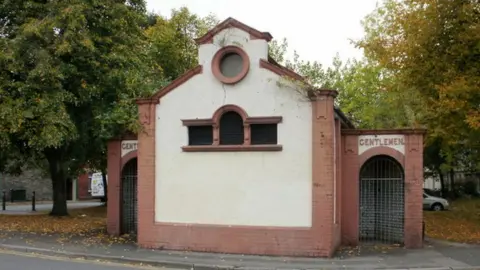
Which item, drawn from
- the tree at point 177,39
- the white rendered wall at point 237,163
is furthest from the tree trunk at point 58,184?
the white rendered wall at point 237,163

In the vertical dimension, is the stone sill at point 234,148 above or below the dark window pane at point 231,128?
below

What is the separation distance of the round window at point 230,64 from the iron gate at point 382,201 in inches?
189

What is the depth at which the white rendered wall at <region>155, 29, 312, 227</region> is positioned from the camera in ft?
42.4

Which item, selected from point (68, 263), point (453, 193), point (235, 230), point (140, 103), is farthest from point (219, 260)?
point (453, 193)

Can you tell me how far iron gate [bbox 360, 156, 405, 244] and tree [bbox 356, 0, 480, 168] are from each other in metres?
3.90

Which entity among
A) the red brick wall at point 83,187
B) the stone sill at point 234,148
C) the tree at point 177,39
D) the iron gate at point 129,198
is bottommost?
the red brick wall at point 83,187

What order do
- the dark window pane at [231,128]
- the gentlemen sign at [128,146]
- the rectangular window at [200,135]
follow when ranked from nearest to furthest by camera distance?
the dark window pane at [231,128] < the rectangular window at [200,135] < the gentlemen sign at [128,146]

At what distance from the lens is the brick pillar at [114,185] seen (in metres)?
16.3

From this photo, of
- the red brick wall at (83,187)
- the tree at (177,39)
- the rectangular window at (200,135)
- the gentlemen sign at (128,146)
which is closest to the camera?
the rectangular window at (200,135)

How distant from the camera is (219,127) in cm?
1362

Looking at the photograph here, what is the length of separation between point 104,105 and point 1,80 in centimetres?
381

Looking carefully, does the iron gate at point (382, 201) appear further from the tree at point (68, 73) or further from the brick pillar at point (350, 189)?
the tree at point (68, 73)

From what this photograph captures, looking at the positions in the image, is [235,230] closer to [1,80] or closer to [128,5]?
[1,80]

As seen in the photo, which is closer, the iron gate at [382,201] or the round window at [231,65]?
the round window at [231,65]
